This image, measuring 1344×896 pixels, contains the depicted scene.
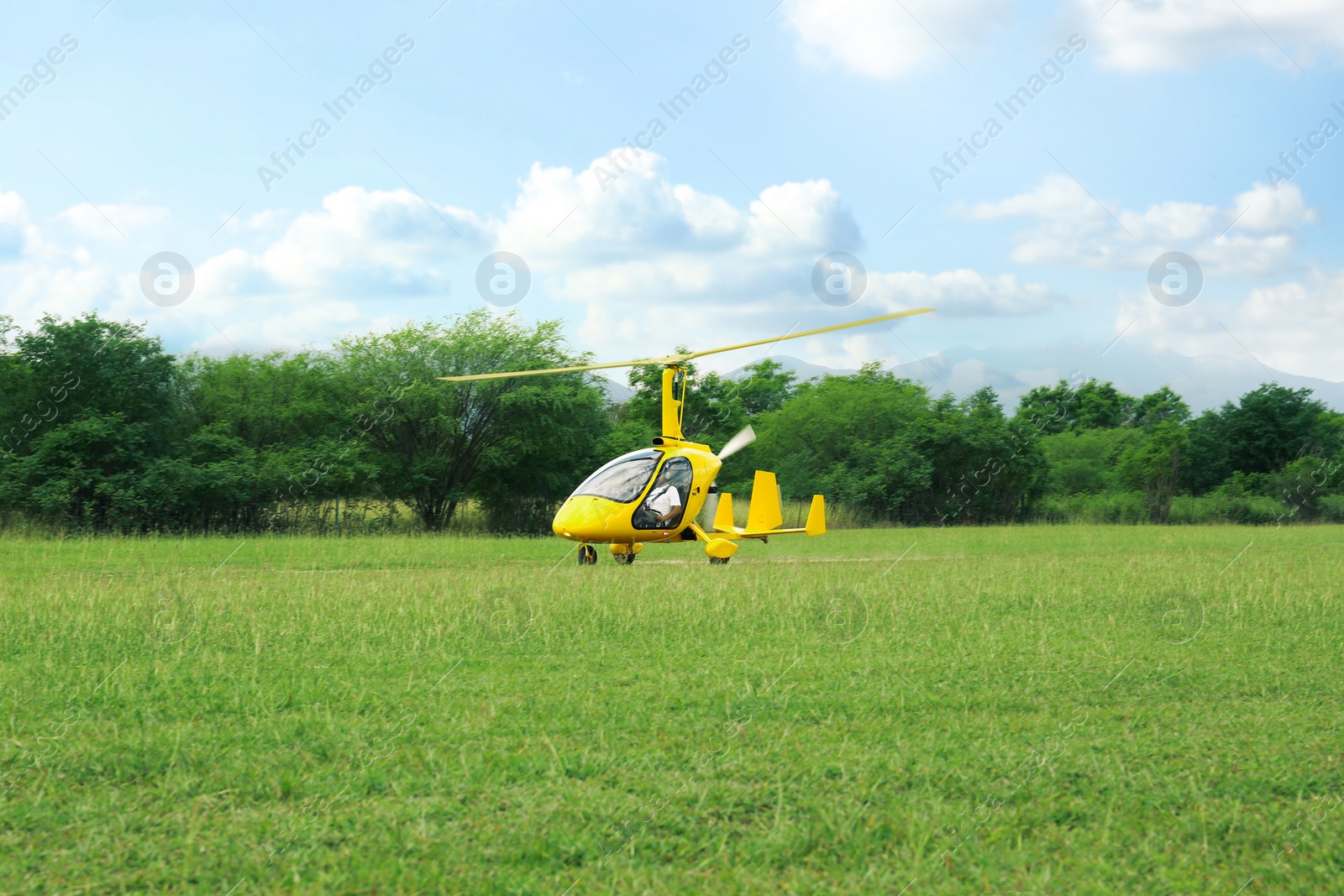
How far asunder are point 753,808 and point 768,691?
215 centimetres

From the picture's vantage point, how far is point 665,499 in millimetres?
16609

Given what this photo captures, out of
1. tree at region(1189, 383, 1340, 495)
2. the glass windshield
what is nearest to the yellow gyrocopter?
the glass windshield

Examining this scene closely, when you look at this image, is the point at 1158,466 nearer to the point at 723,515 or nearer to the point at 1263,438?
the point at 1263,438

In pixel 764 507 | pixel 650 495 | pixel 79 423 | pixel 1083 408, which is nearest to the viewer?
pixel 650 495

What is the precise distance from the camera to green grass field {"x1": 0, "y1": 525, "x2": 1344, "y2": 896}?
407cm

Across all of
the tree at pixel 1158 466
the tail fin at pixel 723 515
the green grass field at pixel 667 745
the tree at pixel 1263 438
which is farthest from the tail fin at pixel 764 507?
the tree at pixel 1263 438

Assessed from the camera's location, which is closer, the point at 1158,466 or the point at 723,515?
the point at 723,515

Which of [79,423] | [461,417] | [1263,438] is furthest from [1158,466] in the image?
[79,423]

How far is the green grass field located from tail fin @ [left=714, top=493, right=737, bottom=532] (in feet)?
22.4

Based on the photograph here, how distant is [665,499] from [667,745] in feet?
36.4

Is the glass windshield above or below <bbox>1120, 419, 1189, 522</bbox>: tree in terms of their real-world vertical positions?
below

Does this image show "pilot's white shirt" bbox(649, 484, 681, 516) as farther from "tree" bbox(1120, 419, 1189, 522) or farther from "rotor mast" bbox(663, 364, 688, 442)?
"tree" bbox(1120, 419, 1189, 522)

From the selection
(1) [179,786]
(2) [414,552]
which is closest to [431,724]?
(1) [179,786]

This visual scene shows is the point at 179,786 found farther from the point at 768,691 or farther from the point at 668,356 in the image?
the point at 668,356
